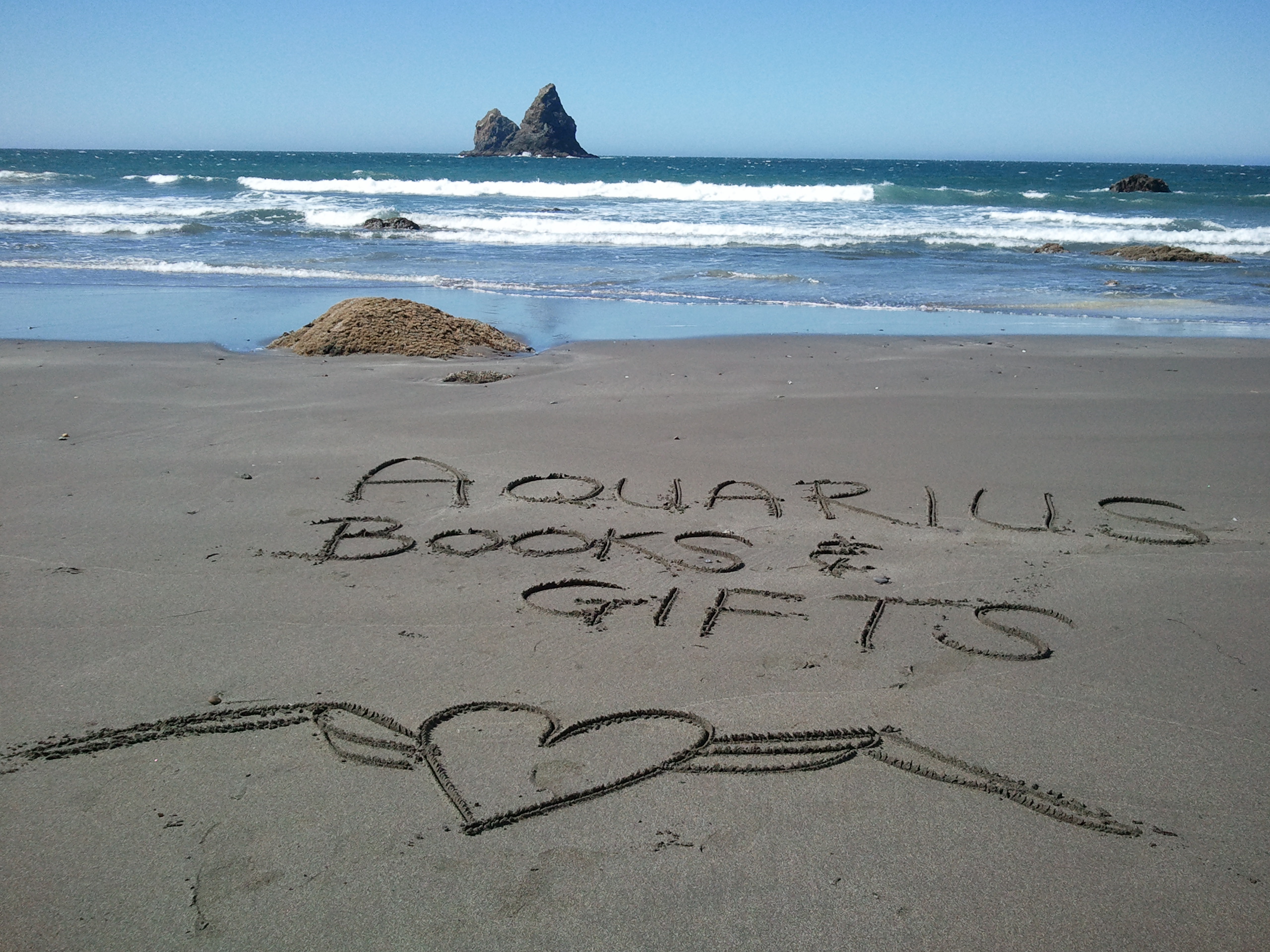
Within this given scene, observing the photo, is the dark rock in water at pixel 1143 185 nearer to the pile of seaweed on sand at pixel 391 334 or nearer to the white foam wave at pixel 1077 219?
the white foam wave at pixel 1077 219

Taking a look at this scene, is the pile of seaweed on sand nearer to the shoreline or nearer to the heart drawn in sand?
the shoreline

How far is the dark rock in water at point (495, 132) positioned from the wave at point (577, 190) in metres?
48.1

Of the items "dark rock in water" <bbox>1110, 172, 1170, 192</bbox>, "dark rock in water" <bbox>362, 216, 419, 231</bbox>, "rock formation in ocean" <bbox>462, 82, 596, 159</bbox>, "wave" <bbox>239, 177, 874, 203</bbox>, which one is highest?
"rock formation in ocean" <bbox>462, 82, 596, 159</bbox>

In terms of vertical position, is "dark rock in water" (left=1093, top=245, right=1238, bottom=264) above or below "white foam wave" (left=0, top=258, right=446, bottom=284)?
above

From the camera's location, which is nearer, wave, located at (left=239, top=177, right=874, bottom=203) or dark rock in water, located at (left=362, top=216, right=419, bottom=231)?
dark rock in water, located at (left=362, top=216, right=419, bottom=231)

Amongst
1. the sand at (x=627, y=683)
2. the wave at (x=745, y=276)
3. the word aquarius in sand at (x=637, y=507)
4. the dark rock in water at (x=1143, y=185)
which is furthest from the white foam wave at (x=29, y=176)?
the dark rock in water at (x=1143, y=185)

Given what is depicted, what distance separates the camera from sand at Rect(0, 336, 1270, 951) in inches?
79.5

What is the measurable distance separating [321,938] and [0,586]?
2.31 m

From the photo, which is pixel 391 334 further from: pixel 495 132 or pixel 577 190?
pixel 495 132

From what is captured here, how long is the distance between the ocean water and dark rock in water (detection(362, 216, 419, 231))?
1.39 ft

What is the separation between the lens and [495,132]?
279ft

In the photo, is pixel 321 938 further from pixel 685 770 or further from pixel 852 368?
pixel 852 368

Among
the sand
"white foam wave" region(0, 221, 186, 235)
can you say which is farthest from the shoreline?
"white foam wave" region(0, 221, 186, 235)

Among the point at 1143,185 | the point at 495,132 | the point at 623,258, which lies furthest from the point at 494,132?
the point at 623,258
